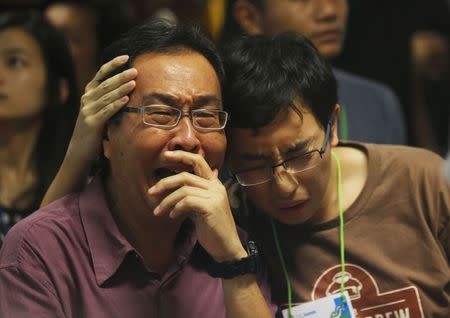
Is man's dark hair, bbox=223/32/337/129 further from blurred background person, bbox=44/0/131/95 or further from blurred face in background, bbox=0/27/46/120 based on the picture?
blurred background person, bbox=44/0/131/95

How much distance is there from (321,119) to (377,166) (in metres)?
0.24

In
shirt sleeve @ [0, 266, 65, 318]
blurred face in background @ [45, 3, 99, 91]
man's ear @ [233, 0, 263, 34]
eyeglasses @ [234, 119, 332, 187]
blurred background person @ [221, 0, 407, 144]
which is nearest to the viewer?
shirt sleeve @ [0, 266, 65, 318]

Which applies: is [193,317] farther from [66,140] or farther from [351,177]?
[66,140]

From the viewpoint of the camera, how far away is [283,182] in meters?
2.50

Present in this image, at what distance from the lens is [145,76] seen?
2328 millimetres

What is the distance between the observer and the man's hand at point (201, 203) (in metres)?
2.21

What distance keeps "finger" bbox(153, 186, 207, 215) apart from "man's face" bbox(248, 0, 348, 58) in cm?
160

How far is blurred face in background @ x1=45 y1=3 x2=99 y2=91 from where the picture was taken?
13.9ft

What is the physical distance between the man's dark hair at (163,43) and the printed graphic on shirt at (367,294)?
63 centimetres

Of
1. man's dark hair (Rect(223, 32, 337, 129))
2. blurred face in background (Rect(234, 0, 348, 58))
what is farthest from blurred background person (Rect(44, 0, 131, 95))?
man's dark hair (Rect(223, 32, 337, 129))

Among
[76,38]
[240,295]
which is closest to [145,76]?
[240,295]

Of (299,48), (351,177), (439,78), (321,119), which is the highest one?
(299,48)

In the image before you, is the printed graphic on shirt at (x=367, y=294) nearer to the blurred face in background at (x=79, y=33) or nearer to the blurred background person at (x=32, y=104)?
the blurred background person at (x=32, y=104)

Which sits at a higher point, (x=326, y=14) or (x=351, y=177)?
(x=326, y=14)
